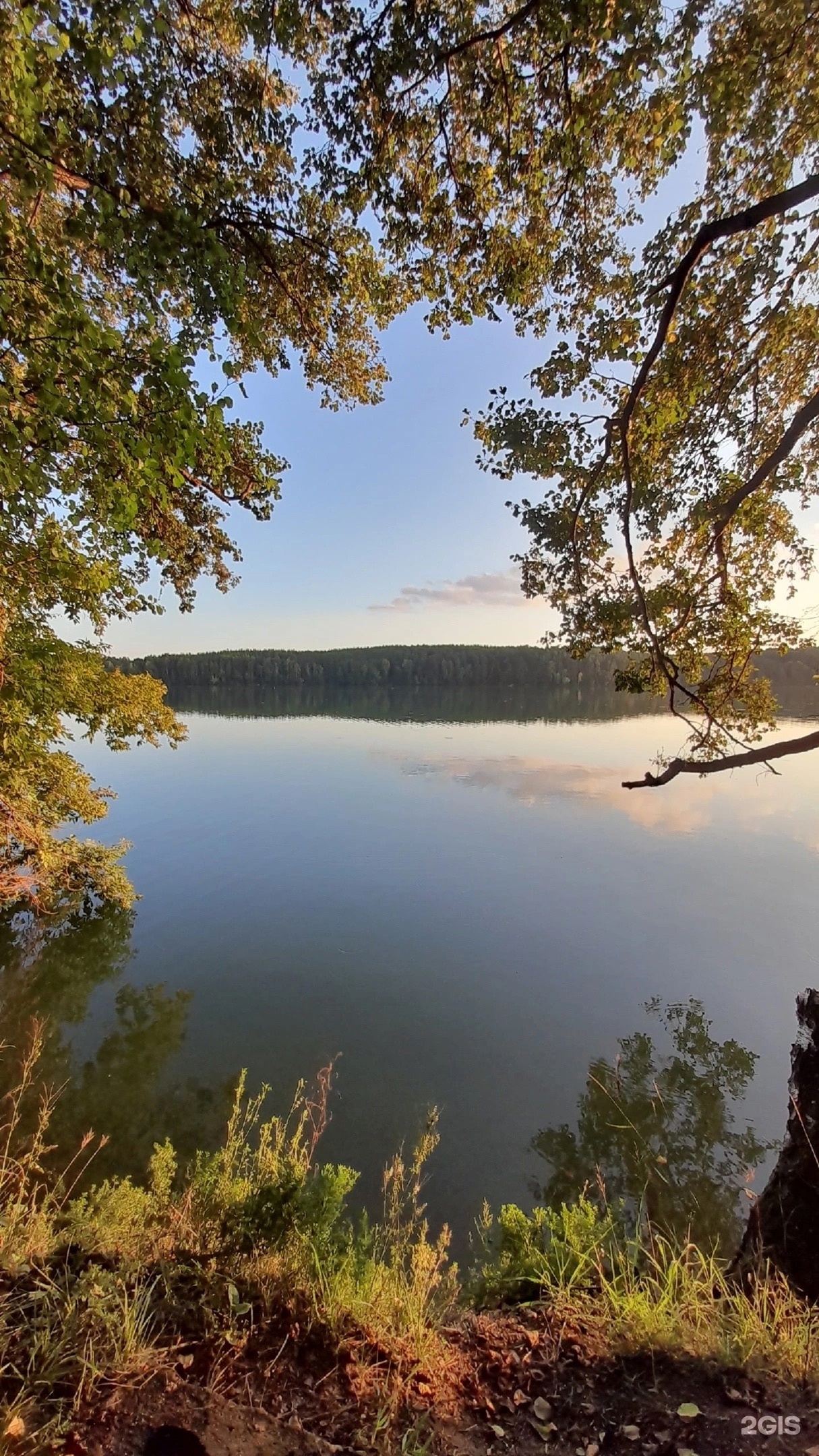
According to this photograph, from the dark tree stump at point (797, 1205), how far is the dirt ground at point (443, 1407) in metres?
0.86

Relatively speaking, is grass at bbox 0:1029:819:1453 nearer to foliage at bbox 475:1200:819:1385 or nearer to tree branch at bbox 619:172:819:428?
foliage at bbox 475:1200:819:1385

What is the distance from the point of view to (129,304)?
3537mm

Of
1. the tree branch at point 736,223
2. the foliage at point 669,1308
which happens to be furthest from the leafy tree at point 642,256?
the foliage at point 669,1308

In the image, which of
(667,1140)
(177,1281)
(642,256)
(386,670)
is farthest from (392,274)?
(386,670)

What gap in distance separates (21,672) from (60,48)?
4271 millimetres

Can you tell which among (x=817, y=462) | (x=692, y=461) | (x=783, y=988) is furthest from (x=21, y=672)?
(x=783, y=988)

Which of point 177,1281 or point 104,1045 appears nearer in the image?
point 177,1281

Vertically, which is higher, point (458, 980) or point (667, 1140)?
point (458, 980)

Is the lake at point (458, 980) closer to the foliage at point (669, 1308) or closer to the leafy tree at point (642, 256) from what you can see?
the foliage at point (669, 1308)

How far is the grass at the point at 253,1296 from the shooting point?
1660mm

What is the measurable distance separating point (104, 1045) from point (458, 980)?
4387mm

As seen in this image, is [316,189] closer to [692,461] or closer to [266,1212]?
[692,461]

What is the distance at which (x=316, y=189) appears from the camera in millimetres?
3881

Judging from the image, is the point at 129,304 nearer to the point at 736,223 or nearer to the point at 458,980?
the point at 736,223
